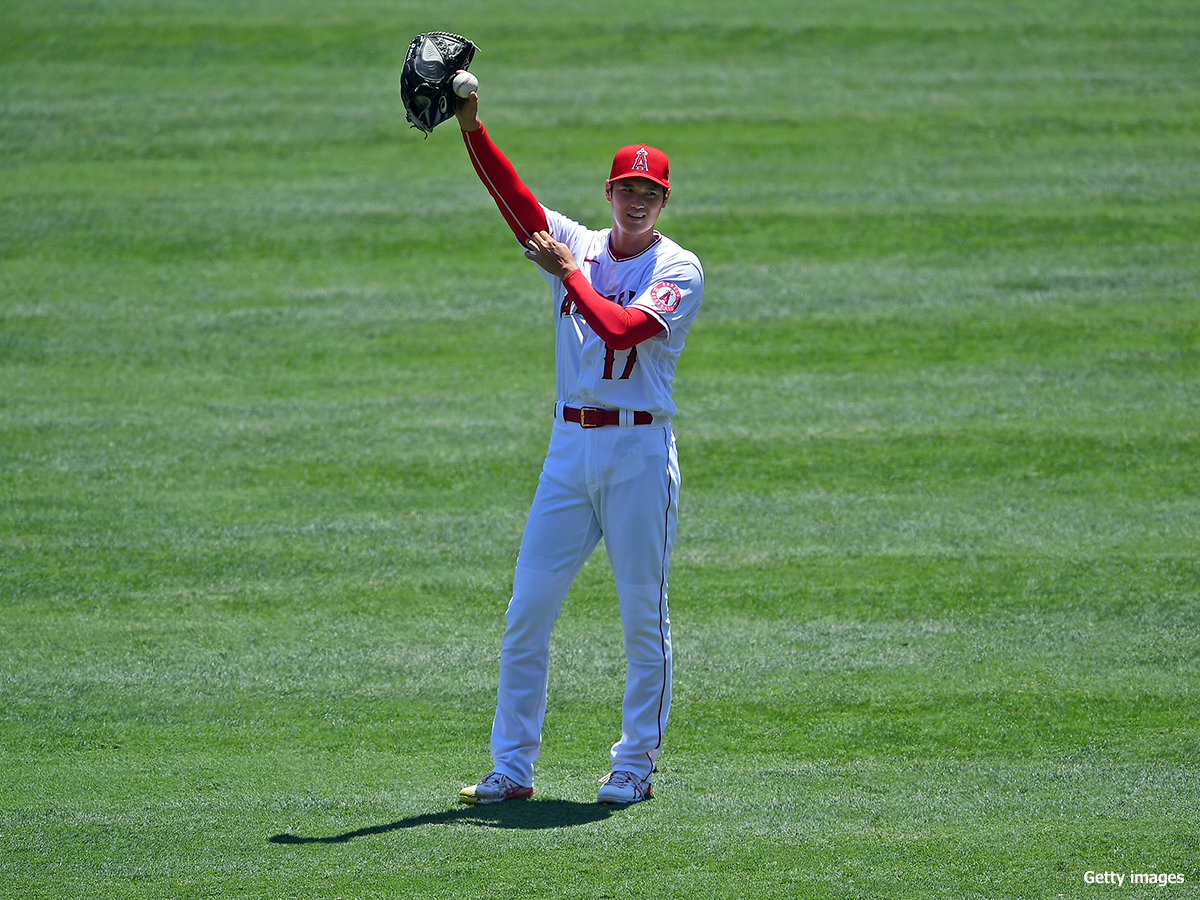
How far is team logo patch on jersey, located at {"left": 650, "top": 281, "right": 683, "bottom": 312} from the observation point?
4.53 metres

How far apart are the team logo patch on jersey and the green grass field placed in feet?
6.02

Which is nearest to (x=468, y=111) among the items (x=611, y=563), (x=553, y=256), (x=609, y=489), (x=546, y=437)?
(x=553, y=256)

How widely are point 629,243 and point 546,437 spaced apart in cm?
392

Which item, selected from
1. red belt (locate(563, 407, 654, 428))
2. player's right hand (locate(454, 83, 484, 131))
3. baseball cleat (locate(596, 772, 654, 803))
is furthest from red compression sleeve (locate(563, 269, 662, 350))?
baseball cleat (locate(596, 772, 654, 803))

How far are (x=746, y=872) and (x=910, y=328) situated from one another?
6.61 m

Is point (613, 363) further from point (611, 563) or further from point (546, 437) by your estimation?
point (546, 437)

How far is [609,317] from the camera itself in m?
4.36

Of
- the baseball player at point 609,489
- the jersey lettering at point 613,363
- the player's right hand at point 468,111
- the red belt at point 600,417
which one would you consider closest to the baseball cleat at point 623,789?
the baseball player at point 609,489

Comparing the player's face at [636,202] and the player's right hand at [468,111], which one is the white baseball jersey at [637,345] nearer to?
the player's face at [636,202]

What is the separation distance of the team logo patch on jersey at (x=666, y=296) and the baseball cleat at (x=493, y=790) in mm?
1822

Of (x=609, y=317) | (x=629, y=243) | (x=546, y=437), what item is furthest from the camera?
(x=546, y=437)

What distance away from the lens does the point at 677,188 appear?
11.8m

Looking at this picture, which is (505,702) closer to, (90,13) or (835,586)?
(835,586)

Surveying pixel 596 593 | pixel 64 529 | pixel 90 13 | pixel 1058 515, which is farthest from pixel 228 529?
pixel 90 13
